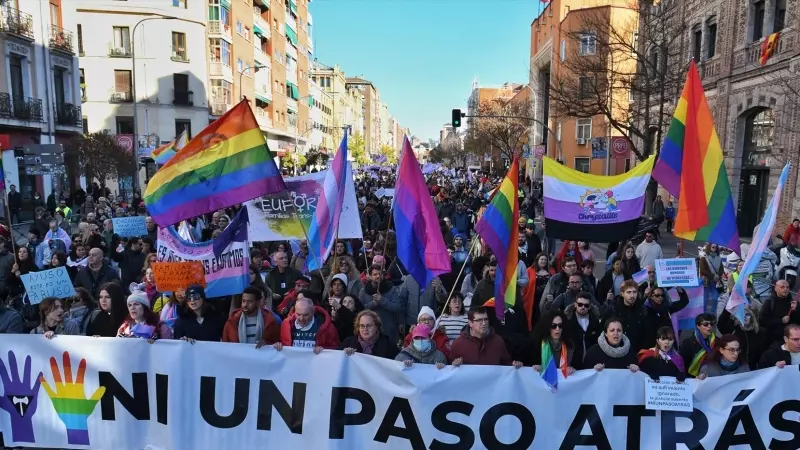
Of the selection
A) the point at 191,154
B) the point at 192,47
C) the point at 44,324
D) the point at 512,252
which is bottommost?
the point at 44,324

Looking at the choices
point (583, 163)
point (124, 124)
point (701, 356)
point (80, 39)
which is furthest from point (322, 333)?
point (583, 163)

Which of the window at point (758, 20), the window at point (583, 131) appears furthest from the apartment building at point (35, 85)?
the window at point (583, 131)

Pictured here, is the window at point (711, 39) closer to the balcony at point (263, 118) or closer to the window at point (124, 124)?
the balcony at point (263, 118)

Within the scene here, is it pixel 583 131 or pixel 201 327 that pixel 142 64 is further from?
pixel 201 327

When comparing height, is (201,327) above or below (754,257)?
below

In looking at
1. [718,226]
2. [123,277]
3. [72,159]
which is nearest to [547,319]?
[718,226]

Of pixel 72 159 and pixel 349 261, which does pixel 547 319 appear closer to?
pixel 349 261

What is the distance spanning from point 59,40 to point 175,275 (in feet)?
98.3

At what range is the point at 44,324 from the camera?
16.9ft

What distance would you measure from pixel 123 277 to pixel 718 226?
8231 millimetres

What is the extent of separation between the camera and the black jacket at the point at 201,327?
528 centimetres

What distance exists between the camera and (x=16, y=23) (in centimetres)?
2598

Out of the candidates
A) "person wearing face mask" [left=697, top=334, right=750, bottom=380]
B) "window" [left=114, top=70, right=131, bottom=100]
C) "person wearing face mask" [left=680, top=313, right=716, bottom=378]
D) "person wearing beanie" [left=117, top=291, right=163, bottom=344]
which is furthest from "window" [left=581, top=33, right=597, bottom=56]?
"window" [left=114, top=70, right=131, bottom=100]

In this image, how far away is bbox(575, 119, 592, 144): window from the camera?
4603 cm
